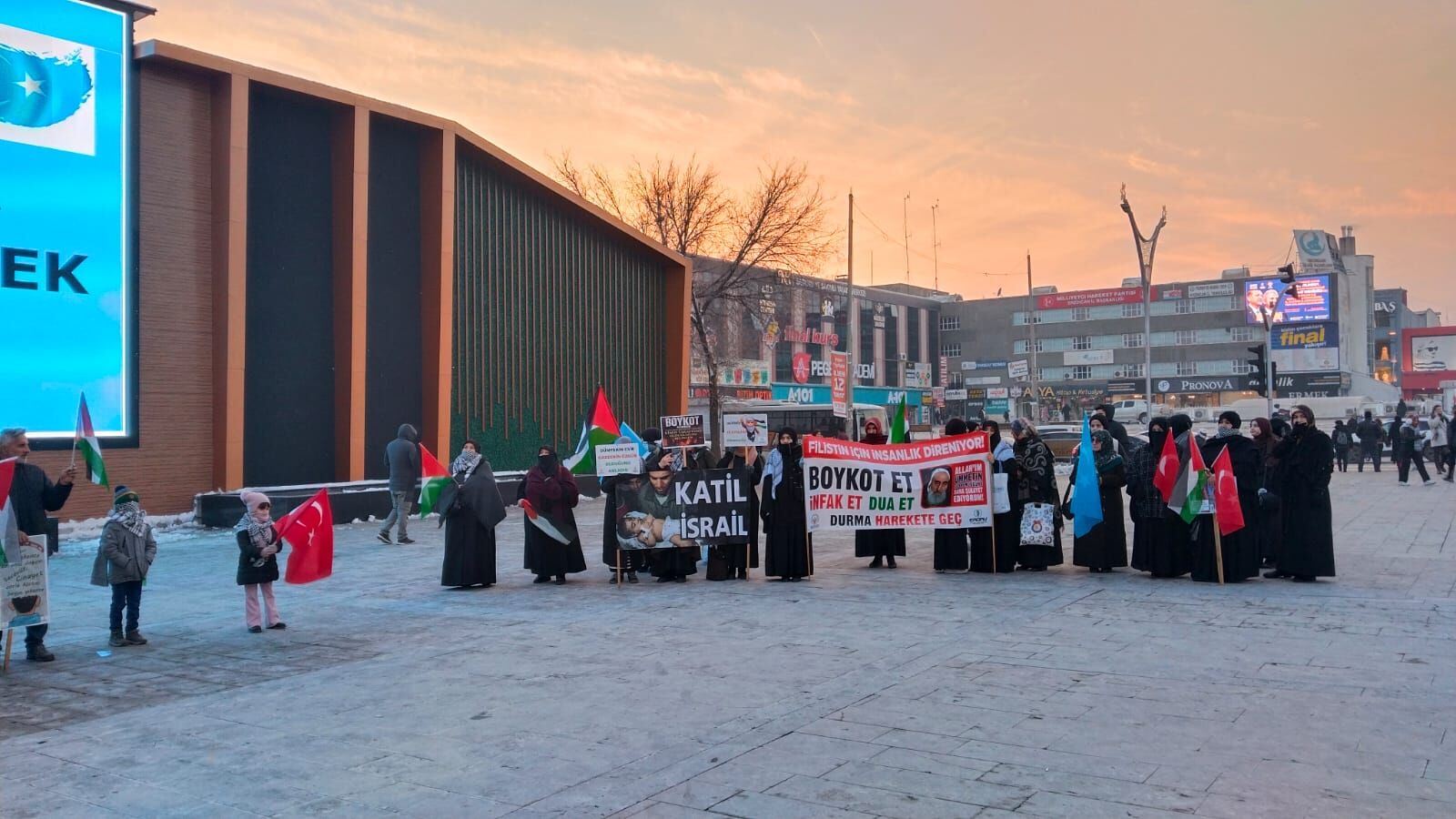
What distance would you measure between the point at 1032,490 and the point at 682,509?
4.01 metres

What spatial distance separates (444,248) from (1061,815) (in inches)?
860

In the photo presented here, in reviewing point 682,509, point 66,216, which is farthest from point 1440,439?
point 66,216

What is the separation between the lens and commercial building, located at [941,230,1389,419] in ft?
287

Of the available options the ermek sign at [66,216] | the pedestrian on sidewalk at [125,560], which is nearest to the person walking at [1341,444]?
the ermek sign at [66,216]

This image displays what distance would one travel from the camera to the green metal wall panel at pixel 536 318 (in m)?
26.0

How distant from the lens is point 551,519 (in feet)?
42.7

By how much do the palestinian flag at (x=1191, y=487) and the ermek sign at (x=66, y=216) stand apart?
16.1m

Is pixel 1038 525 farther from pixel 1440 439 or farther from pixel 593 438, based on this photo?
pixel 1440 439

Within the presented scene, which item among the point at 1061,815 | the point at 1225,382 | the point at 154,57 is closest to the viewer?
the point at 1061,815

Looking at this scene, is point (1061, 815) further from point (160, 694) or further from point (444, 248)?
point (444, 248)

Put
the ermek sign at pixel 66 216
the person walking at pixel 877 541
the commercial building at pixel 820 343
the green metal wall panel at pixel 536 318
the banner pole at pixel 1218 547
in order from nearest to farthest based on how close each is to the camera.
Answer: the banner pole at pixel 1218 547
the person walking at pixel 877 541
the ermek sign at pixel 66 216
the green metal wall panel at pixel 536 318
the commercial building at pixel 820 343

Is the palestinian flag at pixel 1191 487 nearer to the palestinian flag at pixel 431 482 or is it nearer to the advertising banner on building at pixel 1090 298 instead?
the palestinian flag at pixel 431 482

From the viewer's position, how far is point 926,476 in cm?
1348

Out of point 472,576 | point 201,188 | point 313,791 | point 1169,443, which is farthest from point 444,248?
point 313,791
